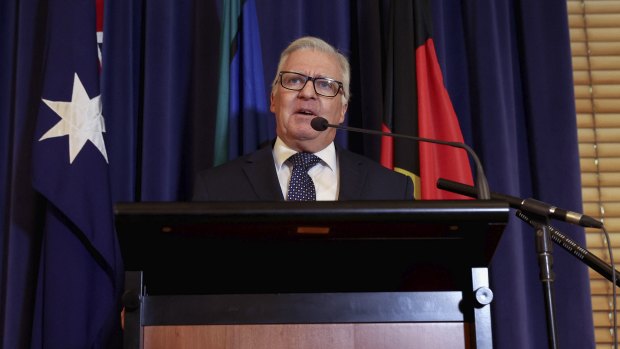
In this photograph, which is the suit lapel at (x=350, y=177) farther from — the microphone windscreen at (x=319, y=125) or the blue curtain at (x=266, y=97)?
the microphone windscreen at (x=319, y=125)

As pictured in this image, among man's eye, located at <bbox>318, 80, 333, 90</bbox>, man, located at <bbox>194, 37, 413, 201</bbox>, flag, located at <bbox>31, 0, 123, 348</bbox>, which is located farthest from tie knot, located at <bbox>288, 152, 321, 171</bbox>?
flag, located at <bbox>31, 0, 123, 348</bbox>

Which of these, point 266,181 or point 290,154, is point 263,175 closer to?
point 266,181

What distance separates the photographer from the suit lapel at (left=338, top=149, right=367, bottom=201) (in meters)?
2.59

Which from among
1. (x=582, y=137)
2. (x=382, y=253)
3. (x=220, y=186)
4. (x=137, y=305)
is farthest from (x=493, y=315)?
(x=137, y=305)

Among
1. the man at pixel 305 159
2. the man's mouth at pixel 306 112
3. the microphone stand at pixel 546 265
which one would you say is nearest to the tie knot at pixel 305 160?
the man at pixel 305 159

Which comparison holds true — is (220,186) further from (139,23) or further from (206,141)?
(139,23)

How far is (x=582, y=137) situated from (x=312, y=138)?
1.28 meters

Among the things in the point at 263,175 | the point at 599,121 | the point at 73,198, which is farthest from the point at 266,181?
the point at 599,121

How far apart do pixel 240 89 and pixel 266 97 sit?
11 centimetres

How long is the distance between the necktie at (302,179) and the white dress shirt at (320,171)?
34mm

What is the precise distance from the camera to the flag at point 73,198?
2.75 metres

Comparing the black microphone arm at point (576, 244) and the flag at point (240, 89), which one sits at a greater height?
the flag at point (240, 89)

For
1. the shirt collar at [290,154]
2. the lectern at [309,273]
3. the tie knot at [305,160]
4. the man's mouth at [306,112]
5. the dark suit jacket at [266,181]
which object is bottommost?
the lectern at [309,273]

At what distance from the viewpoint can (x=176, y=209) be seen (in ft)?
4.00
